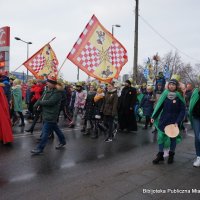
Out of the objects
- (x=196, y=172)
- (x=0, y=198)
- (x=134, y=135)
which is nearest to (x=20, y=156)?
(x=0, y=198)

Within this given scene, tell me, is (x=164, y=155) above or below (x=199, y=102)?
below

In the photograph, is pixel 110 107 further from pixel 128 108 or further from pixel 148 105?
pixel 148 105

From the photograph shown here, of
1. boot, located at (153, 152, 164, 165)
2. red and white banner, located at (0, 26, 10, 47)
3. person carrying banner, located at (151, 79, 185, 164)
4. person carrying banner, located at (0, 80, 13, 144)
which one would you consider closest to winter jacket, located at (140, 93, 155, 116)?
person carrying banner, located at (151, 79, 185, 164)

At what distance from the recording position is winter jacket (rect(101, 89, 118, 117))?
819 cm

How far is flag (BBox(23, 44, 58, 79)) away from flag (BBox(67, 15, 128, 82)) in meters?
2.81

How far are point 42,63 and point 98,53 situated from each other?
3.53 m

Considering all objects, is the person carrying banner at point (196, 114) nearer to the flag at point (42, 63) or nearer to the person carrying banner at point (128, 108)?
the person carrying banner at point (128, 108)

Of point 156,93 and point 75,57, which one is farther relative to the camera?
point 156,93

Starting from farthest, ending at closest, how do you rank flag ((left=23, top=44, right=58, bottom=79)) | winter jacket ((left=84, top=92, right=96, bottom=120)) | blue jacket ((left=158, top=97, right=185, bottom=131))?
1. flag ((left=23, top=44, right=58, bottom=79))
2. winter jacket ((left=84, top=92, right=96, bottom=120))
3. blue jacket ((left=158, top=97, right=185, bottom=131))

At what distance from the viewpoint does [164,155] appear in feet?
18.6

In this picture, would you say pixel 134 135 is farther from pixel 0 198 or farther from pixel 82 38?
pixel 0 198

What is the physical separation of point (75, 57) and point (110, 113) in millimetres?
1941

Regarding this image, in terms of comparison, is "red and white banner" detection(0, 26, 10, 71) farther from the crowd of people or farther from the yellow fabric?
the yellow fabric

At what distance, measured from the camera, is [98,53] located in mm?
8203
